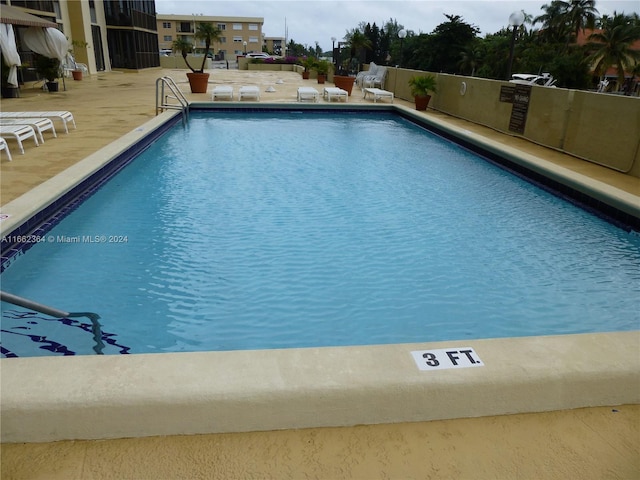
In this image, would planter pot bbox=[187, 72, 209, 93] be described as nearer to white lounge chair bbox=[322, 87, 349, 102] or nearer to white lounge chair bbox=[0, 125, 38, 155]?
white lounge chair bbox=[322, 87, 349, 102]

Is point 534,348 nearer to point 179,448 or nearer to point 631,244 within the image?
point 179,448

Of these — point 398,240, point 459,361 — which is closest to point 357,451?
point 459,361

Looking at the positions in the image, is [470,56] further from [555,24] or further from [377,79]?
[377,79]

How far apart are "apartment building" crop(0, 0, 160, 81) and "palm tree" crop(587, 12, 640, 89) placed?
3219 centimetres

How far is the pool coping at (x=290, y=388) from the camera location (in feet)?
6.06

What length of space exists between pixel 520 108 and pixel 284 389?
8.88 m

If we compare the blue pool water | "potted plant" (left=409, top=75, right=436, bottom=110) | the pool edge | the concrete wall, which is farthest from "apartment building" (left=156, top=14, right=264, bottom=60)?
the pool edge

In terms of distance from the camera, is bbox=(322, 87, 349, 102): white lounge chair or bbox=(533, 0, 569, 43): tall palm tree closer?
bbox=(322, 87, 349, 102): white lounge chair

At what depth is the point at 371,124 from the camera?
11898mm

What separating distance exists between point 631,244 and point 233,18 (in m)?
72.2

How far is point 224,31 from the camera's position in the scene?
222 feet

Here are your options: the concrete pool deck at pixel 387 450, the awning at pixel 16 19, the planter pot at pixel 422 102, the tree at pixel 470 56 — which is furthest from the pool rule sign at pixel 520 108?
the tree at pixel 470 56

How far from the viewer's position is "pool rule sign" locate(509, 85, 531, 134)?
902 centimetres

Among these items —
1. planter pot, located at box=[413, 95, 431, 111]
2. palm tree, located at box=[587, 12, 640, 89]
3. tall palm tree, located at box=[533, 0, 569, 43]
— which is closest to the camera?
planter pot, located at box=[413, 95, 431, 111]
